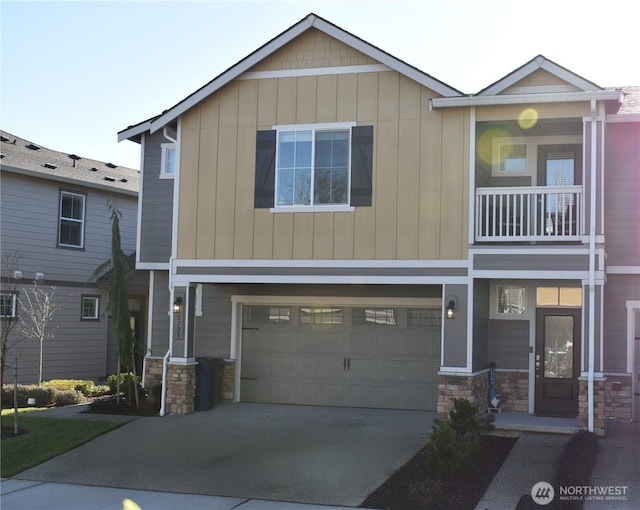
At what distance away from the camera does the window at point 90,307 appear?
2062cm

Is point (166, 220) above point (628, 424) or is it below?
above

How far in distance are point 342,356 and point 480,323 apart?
2.97m

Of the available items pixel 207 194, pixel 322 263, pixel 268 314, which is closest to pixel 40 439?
pixel 268 314

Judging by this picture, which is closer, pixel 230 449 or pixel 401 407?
pixel 230 449

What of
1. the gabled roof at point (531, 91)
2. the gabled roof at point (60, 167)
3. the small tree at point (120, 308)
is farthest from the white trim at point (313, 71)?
the gabled roof at point (60, 167)

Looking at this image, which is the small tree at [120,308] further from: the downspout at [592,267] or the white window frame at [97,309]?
the downspout at [592,267]

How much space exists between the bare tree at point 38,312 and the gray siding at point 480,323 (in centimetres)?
1083

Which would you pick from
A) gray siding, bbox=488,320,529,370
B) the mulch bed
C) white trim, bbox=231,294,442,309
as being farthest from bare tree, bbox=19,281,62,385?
the mulch bed

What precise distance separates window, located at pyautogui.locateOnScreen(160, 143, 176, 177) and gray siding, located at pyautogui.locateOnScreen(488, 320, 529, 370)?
24.8 feet

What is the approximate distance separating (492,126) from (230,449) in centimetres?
719

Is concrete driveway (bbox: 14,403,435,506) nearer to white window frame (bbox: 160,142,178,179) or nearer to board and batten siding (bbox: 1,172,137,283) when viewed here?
white window frame (bbox: 160,142,178,179)

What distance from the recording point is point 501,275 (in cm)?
1232

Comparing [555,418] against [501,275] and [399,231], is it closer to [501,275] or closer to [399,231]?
[501,275]

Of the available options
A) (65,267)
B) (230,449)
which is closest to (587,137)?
(230,449)
